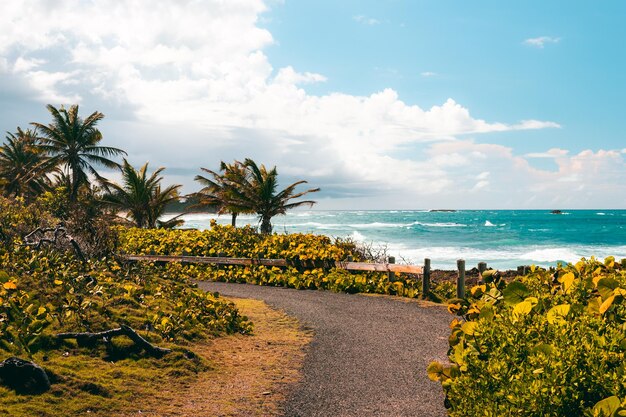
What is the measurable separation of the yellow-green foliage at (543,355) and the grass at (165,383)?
284 centimetres

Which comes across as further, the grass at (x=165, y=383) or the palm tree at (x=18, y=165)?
the palm tree at (x=18, y=165)

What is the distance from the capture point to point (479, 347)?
351 cm

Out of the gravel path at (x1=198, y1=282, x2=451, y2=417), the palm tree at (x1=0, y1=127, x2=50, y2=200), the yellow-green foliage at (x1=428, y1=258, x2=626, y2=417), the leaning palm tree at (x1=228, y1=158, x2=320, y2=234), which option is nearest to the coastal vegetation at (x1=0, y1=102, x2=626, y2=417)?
the yellow-green foliage at (x1=428, y1=258, x2=626, y2=417)

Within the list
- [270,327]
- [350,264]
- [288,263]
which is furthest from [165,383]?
[288,263]

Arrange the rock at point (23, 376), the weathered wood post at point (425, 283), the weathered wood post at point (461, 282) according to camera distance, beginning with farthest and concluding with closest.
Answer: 1. the weathered wood post at point (425, 283)
2. the weathered wood post at point (461, 282)
3. the rock at point (23, 376)

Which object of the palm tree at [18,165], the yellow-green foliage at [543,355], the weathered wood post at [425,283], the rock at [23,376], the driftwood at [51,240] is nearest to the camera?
the yellow-green foliage at [543,355]

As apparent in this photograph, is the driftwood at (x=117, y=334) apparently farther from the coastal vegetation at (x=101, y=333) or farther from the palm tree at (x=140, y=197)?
the palm tree at (x=140, y=197)

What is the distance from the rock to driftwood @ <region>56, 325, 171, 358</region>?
124 cm

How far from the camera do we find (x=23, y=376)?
530cm

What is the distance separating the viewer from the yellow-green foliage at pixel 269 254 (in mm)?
15148

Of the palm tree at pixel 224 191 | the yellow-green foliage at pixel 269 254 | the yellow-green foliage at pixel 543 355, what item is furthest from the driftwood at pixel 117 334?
the palm tree at pixel 224 191

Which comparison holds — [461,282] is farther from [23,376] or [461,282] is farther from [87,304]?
[23,376]

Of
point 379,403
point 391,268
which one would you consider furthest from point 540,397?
point 391,268

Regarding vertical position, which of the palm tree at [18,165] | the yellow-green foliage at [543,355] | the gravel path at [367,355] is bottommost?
the gravel path at [367,355]
